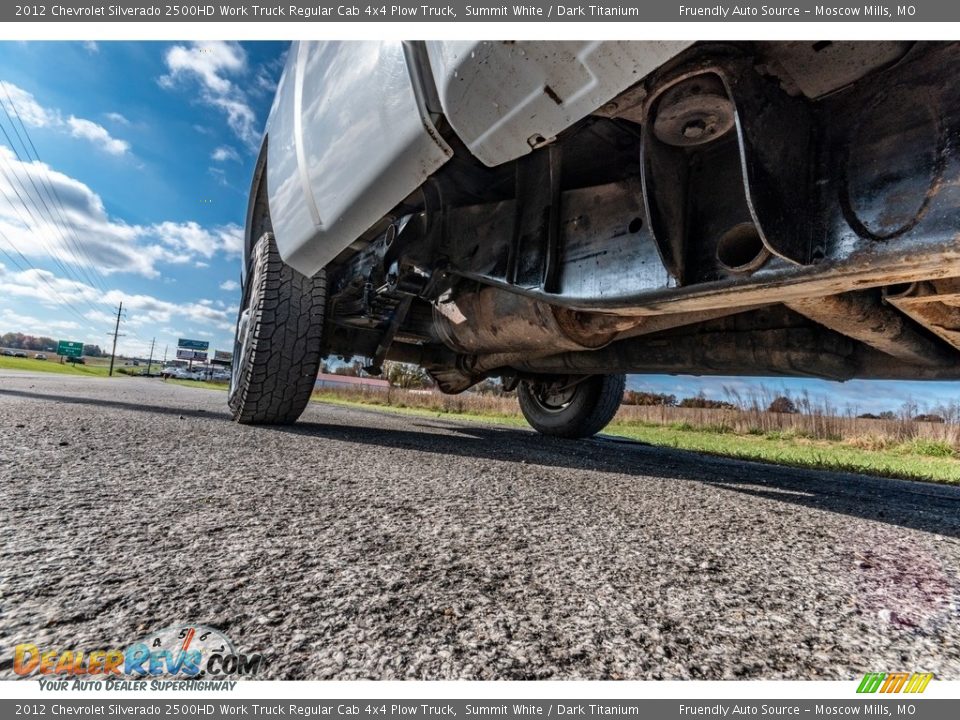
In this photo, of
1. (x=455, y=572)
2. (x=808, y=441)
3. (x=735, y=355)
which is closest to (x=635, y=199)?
(x=735, y=355)

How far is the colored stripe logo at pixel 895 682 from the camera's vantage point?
572 millimetres

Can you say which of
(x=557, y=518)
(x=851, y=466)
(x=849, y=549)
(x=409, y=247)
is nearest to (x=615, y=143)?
(x=409, y=247)

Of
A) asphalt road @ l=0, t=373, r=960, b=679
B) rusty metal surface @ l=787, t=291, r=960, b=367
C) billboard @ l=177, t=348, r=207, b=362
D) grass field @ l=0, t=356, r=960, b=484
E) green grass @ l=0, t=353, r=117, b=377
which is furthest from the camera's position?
billboard @ l=177, t=348, r=207, b=362

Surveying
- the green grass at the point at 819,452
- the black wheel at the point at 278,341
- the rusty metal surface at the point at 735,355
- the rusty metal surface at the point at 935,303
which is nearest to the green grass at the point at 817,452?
the green grass at the point at 819,452

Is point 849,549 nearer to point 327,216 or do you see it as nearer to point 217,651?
point 217,651

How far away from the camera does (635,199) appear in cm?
145

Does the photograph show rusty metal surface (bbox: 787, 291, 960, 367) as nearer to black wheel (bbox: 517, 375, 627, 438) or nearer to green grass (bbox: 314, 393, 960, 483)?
green grass (bbox: 314, 393, 960, 483)

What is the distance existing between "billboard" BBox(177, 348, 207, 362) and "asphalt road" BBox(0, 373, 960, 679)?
2439 inches

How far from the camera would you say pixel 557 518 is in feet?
3.86

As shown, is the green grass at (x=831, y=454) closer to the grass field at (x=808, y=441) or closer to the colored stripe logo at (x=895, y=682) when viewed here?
the grass field at (x=808, y=441)

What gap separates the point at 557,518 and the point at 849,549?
696 millimetres

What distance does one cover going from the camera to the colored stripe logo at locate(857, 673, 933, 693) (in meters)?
0.57

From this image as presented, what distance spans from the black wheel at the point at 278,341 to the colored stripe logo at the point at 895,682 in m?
2.48

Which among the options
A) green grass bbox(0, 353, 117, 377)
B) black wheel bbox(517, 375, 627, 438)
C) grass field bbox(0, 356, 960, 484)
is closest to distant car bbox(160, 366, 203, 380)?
green grass bbox(0, 353, 117, 377)
